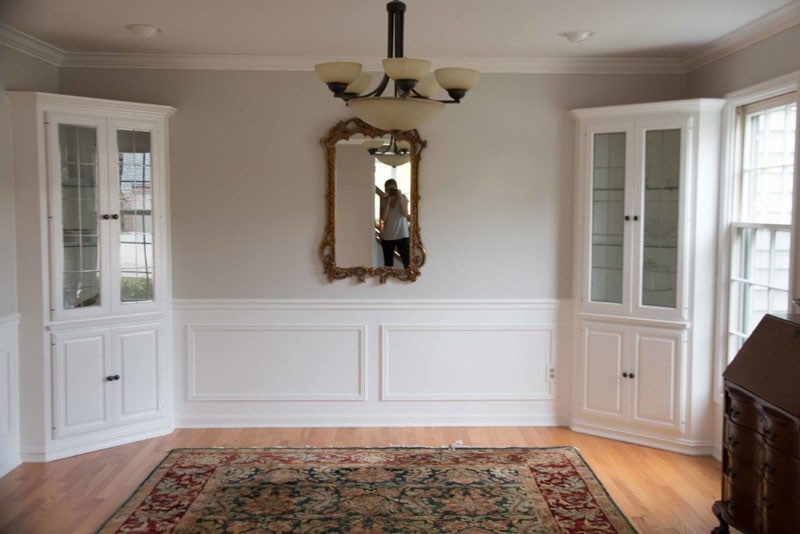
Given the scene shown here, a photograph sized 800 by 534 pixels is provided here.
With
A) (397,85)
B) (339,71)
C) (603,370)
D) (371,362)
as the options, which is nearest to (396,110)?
(397,85)

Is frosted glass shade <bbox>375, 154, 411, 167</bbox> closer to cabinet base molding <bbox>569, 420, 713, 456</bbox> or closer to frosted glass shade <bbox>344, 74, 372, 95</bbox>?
frosted glass shade <bbox>344, 74, 372, 95</bbox>

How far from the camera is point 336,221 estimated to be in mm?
5102

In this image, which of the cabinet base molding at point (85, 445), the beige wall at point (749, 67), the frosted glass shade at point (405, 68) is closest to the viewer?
the frosted glass shade at point (405, 68)

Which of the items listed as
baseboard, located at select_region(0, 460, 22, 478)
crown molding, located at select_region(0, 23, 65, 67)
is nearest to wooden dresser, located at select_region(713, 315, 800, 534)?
baseboard, located at select_region(0, 460, 22, 478)

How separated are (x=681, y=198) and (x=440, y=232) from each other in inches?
61.8

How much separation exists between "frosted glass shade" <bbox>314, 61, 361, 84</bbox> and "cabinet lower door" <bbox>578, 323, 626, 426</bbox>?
2.88 metres

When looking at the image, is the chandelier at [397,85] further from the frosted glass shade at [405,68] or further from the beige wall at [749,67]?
the beige wall at [749,67]

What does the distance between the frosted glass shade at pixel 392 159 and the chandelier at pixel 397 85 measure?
75.3 inches

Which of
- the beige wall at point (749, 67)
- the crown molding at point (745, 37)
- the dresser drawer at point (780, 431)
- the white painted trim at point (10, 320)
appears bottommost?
the dresser drawer at point (780, 431)

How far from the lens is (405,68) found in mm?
2531

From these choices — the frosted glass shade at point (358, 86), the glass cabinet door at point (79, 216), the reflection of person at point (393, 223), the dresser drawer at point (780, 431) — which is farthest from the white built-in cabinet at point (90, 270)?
the dresser drawer at point (780, 431)

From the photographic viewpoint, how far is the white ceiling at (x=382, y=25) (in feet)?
12.2

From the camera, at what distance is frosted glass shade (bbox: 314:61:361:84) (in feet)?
8.92

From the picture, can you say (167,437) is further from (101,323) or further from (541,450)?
(541,450)
